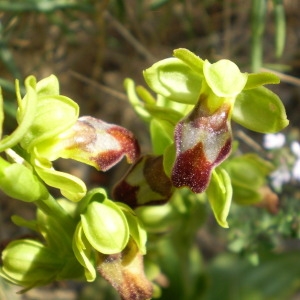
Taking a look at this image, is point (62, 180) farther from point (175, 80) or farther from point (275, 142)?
point (275, 142)

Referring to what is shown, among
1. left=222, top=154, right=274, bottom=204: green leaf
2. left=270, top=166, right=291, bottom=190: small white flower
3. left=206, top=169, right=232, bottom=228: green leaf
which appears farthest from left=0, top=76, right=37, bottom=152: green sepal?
left=270, top=166, right=291, bottom=190: small white flower

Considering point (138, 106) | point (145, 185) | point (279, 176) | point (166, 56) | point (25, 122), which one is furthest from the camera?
point (166, 56)

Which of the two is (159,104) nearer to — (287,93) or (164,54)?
(164,54)

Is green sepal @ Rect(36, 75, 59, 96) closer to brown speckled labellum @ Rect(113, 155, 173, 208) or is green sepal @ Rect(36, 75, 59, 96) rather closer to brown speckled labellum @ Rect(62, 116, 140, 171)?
brown speckled labellum @ Rect(62, 116, 140, 171)

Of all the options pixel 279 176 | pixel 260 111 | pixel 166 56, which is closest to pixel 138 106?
pixel 260 111

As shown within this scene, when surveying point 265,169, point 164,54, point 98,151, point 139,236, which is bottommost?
point 164,54

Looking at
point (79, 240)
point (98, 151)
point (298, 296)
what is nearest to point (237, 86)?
point (98, 151)
